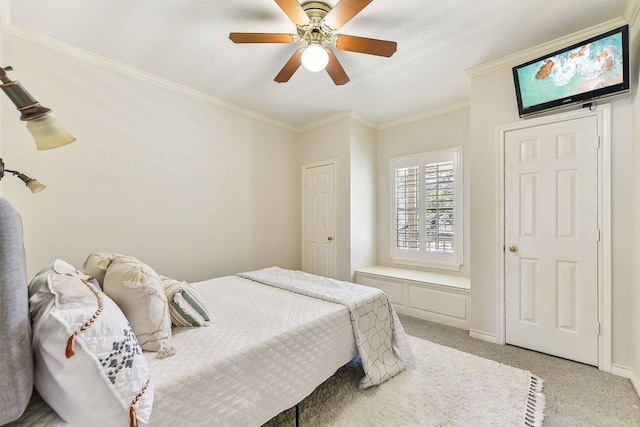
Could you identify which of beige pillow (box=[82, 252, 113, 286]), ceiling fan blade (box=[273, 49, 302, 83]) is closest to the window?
ceiling fan blade (box=[273, 49, 302, 83])

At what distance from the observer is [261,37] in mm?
1886

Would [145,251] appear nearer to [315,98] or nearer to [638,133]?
[315,98]

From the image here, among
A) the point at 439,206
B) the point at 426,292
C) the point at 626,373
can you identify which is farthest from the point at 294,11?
the point at 626,373

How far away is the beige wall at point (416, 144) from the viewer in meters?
3.37

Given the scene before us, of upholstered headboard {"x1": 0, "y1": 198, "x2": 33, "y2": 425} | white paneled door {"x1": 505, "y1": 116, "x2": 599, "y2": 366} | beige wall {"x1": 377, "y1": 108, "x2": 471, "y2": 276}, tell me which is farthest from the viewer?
beige wall {"x1": 377, "y1": 108, "x2": 471, "y2": 276}

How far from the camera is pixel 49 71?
86.8 inches

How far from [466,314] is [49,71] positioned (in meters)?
4.46

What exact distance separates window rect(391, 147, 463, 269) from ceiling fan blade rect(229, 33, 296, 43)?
2472 millimetres

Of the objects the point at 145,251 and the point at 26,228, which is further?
the point at 145,251

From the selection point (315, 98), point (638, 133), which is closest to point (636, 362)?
point (638, 133)

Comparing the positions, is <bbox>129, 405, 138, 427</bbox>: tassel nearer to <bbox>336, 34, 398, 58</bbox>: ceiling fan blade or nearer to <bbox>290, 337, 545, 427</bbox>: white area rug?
<bbox>290, 337, 545, 427</bbox>: white area rug

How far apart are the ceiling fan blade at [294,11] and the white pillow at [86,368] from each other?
1.82m

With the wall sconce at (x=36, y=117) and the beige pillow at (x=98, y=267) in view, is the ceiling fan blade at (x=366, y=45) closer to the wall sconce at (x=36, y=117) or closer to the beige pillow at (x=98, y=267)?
the wall sconce at (x=36, y=117)

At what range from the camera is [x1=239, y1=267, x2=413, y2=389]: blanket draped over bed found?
1831mm
